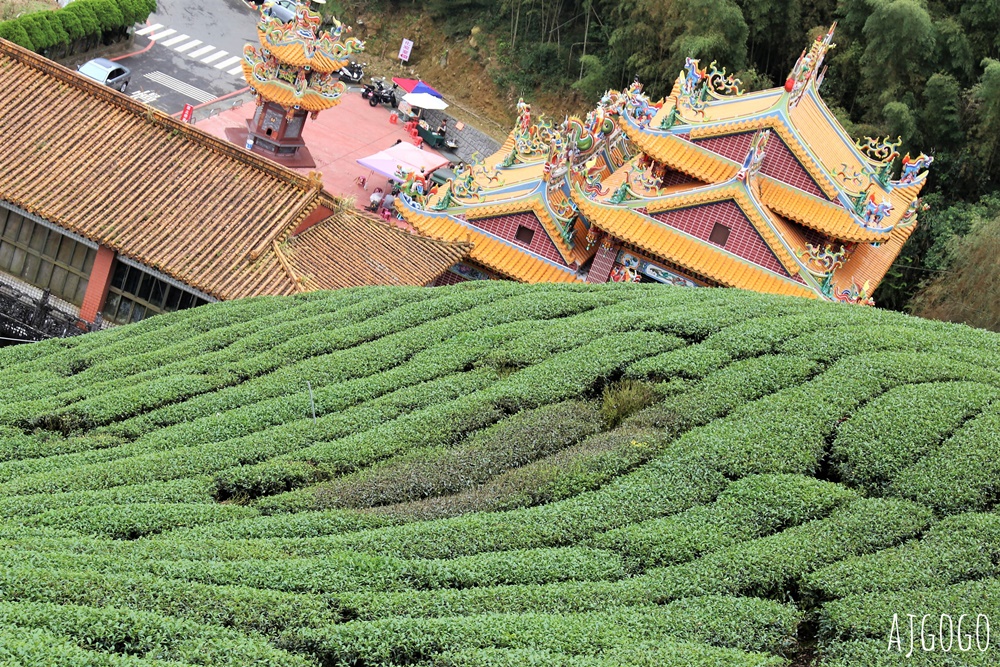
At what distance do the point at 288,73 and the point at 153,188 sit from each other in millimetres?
11712

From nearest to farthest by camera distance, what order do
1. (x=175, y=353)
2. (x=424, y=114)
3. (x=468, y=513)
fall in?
1. (x=468, y=513)
2. (x=175, y=353)
3. (x=424, y=114)

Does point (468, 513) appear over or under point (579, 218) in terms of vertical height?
under

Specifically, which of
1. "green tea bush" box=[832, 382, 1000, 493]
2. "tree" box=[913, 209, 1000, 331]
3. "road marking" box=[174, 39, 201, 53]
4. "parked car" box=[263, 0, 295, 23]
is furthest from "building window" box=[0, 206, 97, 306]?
"parked car" box=[263, 0, 295, 23]

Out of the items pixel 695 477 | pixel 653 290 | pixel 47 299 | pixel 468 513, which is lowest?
pixel 47 299

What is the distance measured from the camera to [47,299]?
1914 centimetres

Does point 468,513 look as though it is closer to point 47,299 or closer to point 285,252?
point 285,252

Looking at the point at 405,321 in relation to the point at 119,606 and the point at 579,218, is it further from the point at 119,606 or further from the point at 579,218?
the point at 579,218

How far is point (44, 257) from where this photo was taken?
64.0 feet

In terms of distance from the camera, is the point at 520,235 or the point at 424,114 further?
the point at 424,114

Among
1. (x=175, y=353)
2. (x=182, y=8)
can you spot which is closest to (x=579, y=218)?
(x=175, y=353)

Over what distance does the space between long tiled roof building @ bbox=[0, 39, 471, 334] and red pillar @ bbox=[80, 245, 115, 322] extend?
2cm

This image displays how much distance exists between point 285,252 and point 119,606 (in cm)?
1012

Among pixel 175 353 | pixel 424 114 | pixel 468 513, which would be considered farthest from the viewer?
pixel 424 114

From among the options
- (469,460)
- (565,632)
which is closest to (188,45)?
(469,460)
